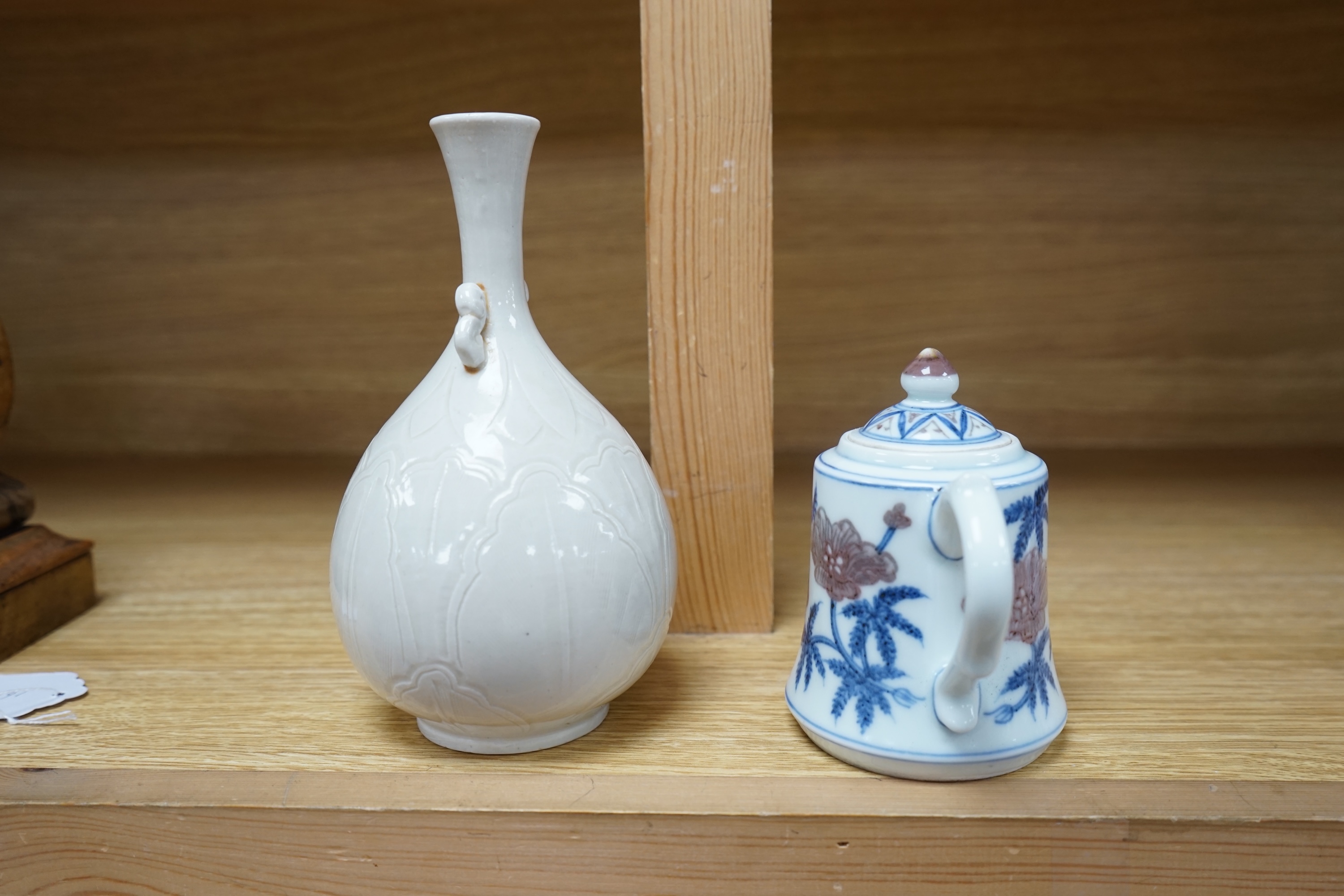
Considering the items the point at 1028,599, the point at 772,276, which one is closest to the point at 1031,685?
the point at 1028,599

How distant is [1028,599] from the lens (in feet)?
1.56

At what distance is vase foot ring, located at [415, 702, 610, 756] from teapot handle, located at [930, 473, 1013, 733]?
7.0 inches

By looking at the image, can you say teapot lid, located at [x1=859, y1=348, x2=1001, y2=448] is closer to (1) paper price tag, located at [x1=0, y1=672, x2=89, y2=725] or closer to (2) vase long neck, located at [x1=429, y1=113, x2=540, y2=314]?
(2) vase long neck, located at [x1=429, y1=113, x2=540, y2=314]

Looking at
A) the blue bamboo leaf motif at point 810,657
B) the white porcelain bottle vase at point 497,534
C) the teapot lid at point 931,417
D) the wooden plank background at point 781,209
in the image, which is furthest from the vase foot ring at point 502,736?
the wooden plank background at point 781,209

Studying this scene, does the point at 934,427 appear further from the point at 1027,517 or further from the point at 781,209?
the point at 781,209

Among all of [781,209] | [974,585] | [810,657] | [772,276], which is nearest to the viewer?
[974,585]

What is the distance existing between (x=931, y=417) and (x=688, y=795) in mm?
213

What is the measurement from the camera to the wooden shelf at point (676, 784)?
0.44 meters

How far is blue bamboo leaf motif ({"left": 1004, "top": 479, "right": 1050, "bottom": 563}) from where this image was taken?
46 centimetres

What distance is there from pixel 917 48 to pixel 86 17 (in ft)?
2.92

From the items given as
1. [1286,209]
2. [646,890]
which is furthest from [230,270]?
[1286,209]

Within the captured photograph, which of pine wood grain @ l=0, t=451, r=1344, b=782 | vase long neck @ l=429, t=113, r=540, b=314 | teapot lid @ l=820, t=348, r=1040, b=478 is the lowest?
pine wood grain @ l=0, t=451, r=1344, b=782

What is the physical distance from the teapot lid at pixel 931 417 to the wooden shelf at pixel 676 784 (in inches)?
6.4

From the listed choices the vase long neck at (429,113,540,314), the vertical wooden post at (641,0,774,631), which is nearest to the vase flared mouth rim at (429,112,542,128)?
the vase long neck at (429,113,540,314)
